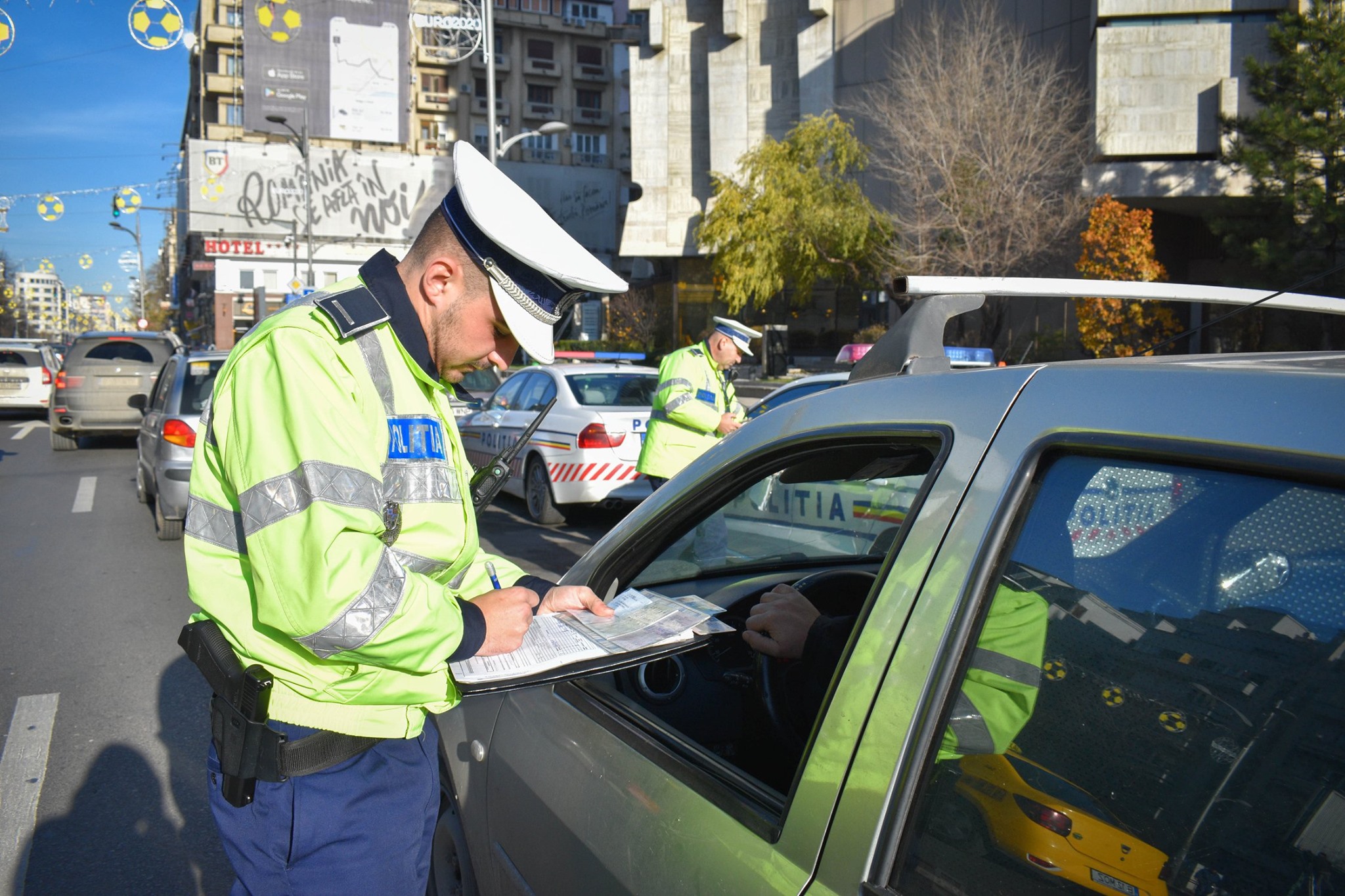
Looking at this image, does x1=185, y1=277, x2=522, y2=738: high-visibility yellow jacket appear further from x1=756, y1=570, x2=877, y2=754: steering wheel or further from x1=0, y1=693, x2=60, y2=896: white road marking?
x1=0, y1=693, x2=60, y2=896: white road marking

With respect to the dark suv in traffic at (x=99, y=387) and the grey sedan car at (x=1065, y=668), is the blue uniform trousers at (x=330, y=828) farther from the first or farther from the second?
the dark suv in traffic at (x=99, y=387)

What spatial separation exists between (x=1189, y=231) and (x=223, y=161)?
45.3 metres

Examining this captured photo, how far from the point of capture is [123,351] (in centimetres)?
1590

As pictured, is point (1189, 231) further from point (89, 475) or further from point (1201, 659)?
point (1201, 659)

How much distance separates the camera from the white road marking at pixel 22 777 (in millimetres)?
3414

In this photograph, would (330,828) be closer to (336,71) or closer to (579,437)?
(579,437)

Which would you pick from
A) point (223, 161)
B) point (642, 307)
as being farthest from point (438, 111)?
point (642, 307)

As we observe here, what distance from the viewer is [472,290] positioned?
5.65 ft

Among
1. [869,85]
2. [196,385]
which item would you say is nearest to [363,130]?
[869,85]

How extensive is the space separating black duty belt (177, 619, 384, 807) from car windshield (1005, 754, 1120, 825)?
1078 millimetres

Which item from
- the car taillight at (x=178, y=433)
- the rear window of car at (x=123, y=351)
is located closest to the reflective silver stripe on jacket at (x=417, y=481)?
the car taillight at (x=178, y=433)

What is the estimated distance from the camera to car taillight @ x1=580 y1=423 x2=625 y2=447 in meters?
8.85

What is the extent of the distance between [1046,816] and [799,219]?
96.6 ft

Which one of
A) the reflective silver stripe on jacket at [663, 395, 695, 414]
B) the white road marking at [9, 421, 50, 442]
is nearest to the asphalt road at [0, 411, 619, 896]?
the reflective silver stripe on jacket at [663, 395, 695, 414]
